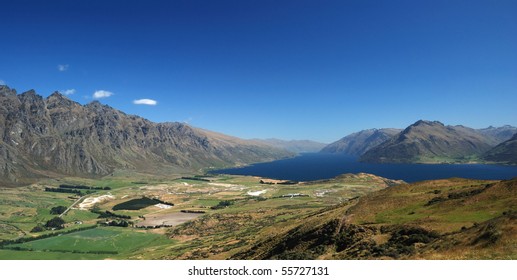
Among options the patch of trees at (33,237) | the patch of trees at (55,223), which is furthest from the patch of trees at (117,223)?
the patch of trees at (55,223)

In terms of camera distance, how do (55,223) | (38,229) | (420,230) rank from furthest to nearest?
(55,223)
(38,229)
(420,230)

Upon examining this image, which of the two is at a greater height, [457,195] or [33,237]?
[457,195]

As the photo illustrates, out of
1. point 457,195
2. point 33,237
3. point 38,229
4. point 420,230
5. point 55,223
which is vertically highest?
point 457,195

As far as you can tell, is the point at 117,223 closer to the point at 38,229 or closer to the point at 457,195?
the point at 38,229

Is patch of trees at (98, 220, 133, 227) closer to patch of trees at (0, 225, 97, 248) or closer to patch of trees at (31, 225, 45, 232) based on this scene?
patch of trees at (0, 225, 97, 248)

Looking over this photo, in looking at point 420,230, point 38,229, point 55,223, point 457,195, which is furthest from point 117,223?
point 420,230

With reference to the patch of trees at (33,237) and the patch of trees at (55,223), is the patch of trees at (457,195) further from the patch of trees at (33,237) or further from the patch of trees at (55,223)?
the patch of trees at (55,223)

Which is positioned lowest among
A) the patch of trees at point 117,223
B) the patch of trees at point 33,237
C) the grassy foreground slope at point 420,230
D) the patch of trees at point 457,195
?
the patch of trees at point 33,237

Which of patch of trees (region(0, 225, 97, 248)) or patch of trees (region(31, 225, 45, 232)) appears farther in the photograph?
patch of trees (region(31, 225, 45, 232))

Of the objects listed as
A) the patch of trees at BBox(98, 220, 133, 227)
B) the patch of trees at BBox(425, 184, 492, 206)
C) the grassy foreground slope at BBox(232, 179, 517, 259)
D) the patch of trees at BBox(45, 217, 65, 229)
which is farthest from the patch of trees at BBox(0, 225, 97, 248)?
the patch of trees at BBox(425, 184, 492, 206)

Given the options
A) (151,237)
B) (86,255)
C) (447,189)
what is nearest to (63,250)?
(86,255)
